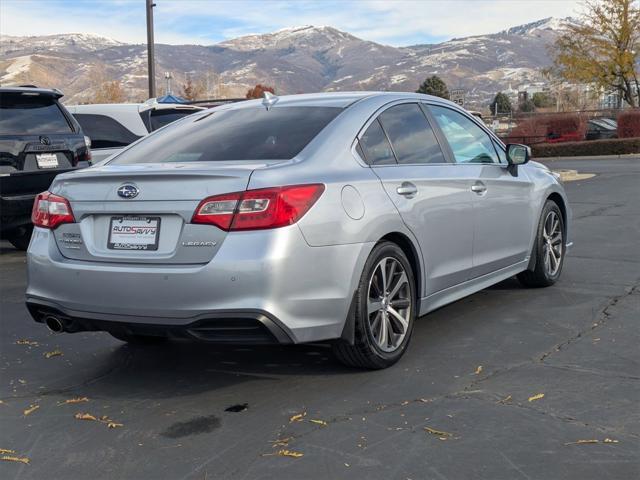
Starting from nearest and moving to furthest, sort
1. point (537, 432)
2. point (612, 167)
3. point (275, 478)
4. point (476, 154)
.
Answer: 1. point (275, 478)
2. point (537, 432)
3. point (476, 154)
4. point (612, 167)

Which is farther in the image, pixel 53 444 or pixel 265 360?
A: pixel 265 360

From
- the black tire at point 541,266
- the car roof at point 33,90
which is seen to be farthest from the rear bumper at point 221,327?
the car roof at point 33,90

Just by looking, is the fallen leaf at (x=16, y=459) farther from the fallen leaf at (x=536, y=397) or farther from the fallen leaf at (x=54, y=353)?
the fallen leaf at (x=536, y=397)

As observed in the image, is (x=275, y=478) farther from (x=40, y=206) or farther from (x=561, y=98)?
(x=561, y=98)

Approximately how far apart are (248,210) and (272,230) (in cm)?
16

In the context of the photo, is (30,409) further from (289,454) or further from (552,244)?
(552,244)

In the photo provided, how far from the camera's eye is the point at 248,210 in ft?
13.3

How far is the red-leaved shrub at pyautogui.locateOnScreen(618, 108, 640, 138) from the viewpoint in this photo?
35.7 m

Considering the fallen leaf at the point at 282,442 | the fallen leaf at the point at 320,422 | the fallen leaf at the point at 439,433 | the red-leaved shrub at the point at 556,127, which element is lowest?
the red-leaved shrub at the point at 556,127

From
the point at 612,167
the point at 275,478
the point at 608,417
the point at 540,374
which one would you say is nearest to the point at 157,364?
the point at 275,478

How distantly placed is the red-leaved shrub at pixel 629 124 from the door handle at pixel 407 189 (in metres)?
33.7

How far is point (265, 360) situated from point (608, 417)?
6.87 ft

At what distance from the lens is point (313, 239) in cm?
416

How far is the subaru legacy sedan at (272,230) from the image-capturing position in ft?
13.3
